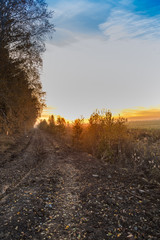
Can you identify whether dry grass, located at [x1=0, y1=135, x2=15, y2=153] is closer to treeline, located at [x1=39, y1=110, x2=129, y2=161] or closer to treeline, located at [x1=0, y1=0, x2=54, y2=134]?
treeline, located at [x1=0, y1=0, x2=54, y2=134]

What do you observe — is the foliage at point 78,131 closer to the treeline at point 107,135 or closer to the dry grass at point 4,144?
the treeline at point 107,135

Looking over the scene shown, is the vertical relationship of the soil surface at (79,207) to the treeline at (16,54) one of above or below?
below

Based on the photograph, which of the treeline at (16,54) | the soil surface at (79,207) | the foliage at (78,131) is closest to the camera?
the soil surface at (79,207)

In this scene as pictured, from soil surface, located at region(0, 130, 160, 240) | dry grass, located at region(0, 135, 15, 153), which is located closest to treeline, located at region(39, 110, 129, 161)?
soil surface, located at region(0, 130, 160, 240)

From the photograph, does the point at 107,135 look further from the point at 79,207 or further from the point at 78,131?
the point at 79,207

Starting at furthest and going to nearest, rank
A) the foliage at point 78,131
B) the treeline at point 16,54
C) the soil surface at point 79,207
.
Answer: the foliage at point 78,131 < the treeline at point 16,54 < the soil surface at point 79,207

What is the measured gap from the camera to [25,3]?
11.0m

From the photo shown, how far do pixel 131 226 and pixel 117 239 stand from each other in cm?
65

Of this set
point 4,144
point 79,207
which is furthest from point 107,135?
point 4,144

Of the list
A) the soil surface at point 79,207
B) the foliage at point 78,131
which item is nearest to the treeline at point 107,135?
the foliage at point 78,131

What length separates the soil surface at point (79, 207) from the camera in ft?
12.0

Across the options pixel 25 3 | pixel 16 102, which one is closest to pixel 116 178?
pixel 16 102

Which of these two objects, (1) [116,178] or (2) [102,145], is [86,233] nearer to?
(1) [116,178]

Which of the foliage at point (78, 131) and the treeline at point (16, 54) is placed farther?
the foliage at point (78, 131)
